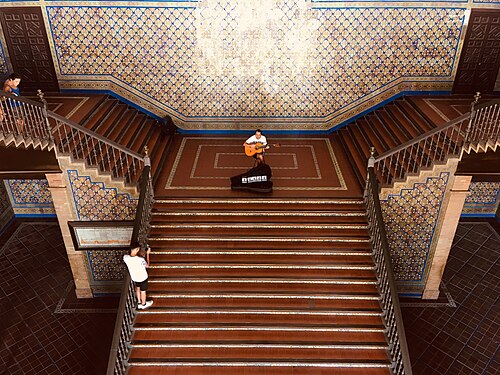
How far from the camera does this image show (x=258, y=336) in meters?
6.81

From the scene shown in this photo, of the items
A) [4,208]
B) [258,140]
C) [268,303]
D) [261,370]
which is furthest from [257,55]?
[4,208]

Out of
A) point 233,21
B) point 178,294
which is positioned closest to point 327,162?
point 233,21

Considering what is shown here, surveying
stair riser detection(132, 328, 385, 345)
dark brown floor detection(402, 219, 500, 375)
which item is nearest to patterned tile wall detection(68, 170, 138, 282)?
stair riser detection(132, 328, 385, 345)

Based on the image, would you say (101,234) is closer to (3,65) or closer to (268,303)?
(268,303)

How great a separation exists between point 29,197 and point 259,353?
8.04m

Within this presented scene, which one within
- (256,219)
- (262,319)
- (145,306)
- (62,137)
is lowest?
(262,319)

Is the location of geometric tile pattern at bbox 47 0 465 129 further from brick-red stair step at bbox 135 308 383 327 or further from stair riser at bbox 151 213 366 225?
brick-red stair step at bbox 135 308 383 327

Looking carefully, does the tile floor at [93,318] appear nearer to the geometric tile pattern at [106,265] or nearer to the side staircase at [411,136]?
the geometric tile pattern at [106,265]

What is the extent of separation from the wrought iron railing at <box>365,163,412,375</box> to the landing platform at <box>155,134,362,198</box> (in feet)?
2.04

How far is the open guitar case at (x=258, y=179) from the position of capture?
8.48 meters

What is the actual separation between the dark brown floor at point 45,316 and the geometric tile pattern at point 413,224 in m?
5.67

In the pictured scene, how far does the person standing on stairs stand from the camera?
662 cm

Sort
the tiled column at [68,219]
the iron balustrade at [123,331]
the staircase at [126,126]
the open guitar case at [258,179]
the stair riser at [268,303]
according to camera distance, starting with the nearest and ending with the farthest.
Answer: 1. the iron balustrade at [123,331]
2. the stair riser at [268,303]
3. the tiled column at [68,219]
4. the open guitar case at [258,179]
5. the staircase at [126,126]

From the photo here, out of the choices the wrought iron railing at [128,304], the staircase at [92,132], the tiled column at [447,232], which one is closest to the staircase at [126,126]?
the staircase at [92,132]
